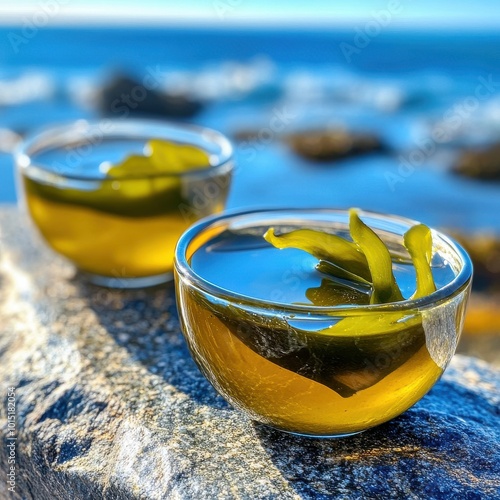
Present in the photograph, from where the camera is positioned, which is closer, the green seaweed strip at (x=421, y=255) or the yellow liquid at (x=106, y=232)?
the green seaweed strip at (x=421, y=255)

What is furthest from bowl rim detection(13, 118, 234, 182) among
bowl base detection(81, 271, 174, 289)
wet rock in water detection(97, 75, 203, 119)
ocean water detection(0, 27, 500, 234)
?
wet rock in water detection(97, 75, 203, 119)

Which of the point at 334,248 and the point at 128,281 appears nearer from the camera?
the point at 334,248

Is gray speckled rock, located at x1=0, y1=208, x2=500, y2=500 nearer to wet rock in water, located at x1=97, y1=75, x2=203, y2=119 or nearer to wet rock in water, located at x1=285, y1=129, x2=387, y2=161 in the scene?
wet rock in water, located at x1=285, y1=129, x2=387, y2=161

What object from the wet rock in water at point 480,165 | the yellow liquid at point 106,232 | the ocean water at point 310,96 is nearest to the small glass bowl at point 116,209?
the yellow liquid at point 106,232

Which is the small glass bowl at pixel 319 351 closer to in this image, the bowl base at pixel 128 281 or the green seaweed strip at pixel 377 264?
the green seaweed strip at pixel 377 264

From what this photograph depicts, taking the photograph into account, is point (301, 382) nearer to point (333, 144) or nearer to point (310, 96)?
point (333, 144)

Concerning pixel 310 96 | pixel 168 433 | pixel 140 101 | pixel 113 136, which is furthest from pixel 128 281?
pixel 310 96
